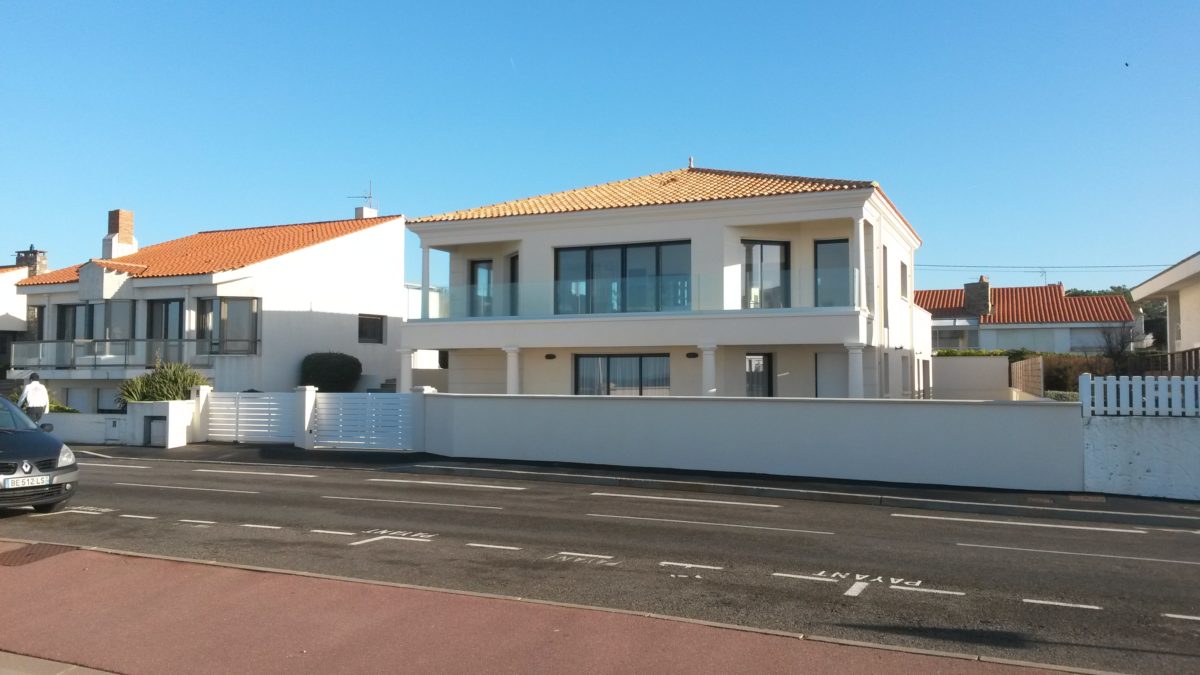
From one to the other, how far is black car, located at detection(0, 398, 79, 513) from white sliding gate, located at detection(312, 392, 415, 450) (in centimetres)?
903

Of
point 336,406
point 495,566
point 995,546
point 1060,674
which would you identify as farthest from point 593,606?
point 336,406

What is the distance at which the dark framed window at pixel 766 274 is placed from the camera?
22406 millimetres

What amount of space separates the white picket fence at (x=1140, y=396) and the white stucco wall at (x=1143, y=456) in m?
0.11

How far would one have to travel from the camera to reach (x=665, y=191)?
25.5m

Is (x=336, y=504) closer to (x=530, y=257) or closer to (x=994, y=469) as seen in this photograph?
(x=994, y=469)

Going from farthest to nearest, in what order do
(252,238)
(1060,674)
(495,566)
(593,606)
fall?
(252,238), (495,566), (593,606), (1060,674)

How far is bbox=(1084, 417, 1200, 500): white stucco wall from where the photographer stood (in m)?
13.7

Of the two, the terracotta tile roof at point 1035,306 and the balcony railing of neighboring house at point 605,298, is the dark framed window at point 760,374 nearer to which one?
the balcony railing of neighboring house at point 605,298

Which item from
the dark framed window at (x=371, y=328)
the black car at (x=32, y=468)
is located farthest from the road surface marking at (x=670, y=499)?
the dark framed window at (x=371, y=328)

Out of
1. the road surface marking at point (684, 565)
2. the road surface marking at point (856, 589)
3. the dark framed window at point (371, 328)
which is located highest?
the dark framed window at point (371, 328)

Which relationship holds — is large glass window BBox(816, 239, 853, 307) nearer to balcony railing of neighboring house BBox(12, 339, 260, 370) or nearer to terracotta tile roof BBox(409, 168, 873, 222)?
terracotta tile roof BBox(409, 168, 873, 222)

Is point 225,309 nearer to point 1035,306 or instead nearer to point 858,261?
point 858,261

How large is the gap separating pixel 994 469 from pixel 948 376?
24.2 meters

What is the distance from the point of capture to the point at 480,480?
1673 centimetres
